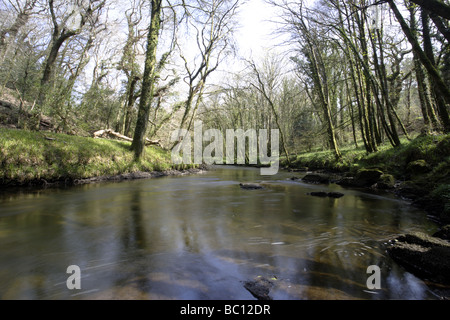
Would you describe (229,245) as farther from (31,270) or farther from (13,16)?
(13,16)

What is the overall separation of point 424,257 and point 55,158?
1082 centimetres

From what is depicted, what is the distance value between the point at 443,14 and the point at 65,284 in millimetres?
6293

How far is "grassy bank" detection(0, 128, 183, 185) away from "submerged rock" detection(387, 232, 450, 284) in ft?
33.8

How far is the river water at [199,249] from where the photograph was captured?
2330mm

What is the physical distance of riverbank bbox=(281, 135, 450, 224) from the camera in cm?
570

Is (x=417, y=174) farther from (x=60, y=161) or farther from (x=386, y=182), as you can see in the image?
(x=60, y=161)

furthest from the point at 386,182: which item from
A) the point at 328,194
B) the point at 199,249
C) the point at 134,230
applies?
the point at 134,230

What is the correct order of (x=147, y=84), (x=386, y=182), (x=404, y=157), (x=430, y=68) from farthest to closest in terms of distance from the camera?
(x=147, y=84), (x=404, y=157), (x=386, y=182), (x=430, y=68)

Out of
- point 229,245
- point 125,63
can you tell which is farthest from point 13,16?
point 229,245

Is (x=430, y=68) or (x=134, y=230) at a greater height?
(x=430, y=68)

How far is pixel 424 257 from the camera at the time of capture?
2.71 m

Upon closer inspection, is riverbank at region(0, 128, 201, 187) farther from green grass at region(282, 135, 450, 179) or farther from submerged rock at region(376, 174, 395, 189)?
green grass at region(282, 135, 450, 179)

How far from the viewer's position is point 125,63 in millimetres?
16953

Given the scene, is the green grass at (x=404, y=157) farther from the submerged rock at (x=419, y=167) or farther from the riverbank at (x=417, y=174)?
the submerged rock at (x=419, y=167)
